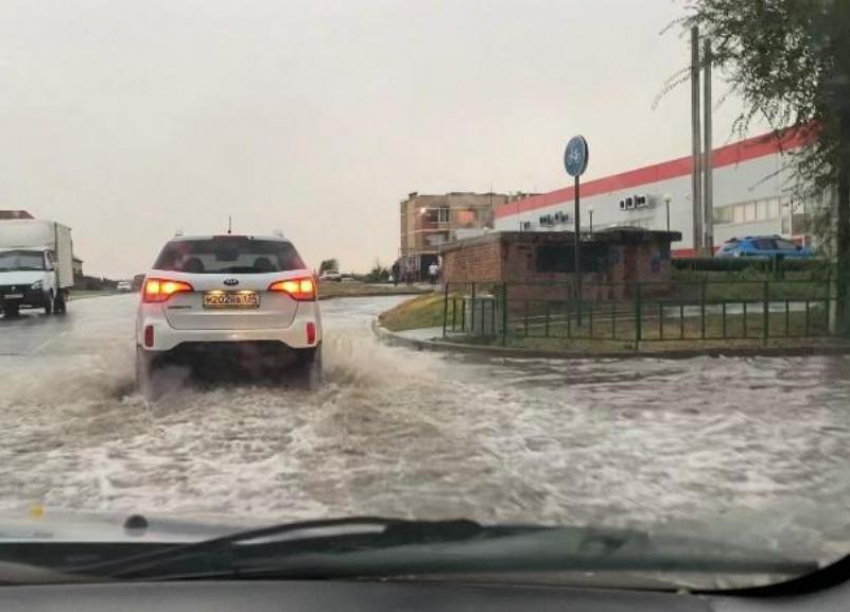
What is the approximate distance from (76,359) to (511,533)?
39.7 feet

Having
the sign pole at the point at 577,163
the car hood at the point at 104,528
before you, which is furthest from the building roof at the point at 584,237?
the car hood at the point at 104,528

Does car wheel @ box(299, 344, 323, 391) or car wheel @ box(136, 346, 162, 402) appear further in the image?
car wheel @ box(299, 344, 323, 391)

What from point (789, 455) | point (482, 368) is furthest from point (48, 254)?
point (789, 455)

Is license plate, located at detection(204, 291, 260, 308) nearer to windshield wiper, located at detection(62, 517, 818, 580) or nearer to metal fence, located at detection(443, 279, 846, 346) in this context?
windshield wiper, located at detection(62, 517, 818, 580)

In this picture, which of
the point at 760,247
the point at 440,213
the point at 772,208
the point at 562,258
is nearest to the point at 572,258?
the point at 562,258

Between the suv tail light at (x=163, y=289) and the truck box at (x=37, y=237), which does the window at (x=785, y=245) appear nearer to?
the truck box at (x=37, y=237)

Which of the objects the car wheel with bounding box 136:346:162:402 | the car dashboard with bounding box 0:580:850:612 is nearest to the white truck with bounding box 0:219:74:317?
the car wheel with bounding box 136:346:162:402

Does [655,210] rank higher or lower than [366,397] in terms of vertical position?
higher

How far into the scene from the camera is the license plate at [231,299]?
342 inches

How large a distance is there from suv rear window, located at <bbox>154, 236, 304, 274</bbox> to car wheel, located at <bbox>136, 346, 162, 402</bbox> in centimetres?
85

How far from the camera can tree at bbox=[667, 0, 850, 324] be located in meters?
13.9

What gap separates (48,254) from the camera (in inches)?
1089

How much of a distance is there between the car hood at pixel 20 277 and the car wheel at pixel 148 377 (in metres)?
18.0

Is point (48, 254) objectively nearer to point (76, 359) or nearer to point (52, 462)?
point (76, 359)
